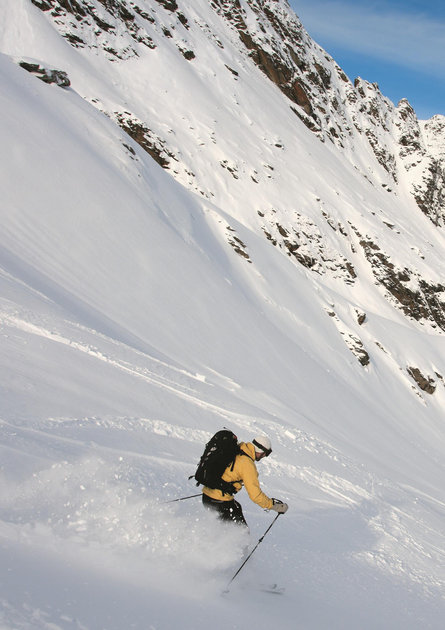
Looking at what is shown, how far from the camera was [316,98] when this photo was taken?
7081 cm

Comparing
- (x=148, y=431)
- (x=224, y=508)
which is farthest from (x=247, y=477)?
(x=148, y=431)

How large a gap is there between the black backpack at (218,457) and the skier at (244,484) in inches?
2.4

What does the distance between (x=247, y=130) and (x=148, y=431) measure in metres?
50.6

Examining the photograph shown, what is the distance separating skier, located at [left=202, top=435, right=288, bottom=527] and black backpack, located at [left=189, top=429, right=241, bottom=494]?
0.06 meters

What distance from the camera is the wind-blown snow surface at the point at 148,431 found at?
3.66 metres

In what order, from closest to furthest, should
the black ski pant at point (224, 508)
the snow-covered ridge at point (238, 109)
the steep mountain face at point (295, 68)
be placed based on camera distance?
1. the black ski pant at point (224, 508)
2. the snow-covered ridge at point (238, 109)
3. the steep mountain face at point (295, 68)

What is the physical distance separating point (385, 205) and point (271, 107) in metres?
18.9

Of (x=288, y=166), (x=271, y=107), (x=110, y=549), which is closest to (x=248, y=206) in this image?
(x=288, y=166)

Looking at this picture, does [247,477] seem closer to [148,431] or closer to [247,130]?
[148,431]

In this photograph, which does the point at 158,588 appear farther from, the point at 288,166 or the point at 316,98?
the point at 316,98

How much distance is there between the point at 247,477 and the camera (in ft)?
15.1

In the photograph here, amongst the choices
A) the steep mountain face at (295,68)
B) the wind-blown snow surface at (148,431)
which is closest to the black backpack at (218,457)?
the wind-blown snow surface at (148,431)

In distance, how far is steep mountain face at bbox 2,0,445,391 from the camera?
4306 centimetres

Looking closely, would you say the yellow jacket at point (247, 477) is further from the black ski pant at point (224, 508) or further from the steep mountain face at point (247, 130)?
the steep mountain face at point (247, 130)
